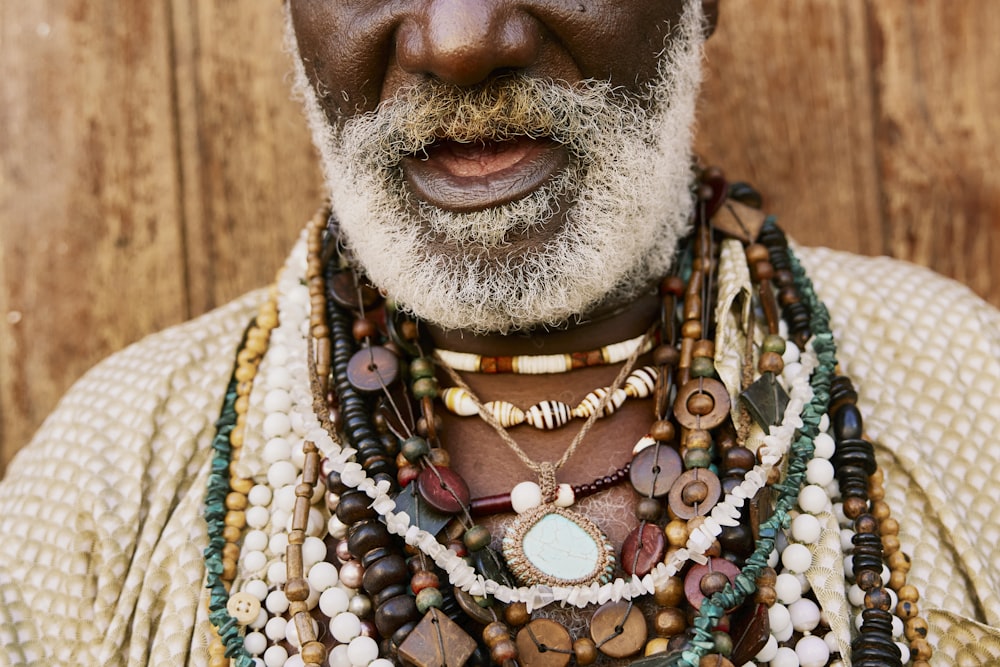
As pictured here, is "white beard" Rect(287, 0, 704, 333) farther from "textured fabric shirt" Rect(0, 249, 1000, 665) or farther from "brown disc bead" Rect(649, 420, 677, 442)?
"textured fabric shirt" Rect(0, 249, 1000, 665)

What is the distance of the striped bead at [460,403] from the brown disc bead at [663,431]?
274 millimetres

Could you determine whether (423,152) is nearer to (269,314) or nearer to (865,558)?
(269,314)

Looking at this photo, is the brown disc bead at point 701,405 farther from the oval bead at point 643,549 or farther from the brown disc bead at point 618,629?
the brown disc bead at point 618,629

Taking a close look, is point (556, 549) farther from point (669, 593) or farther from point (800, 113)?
point (800, 113)

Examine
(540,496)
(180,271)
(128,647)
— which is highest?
(180,271)

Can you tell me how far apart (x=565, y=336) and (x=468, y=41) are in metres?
0.51

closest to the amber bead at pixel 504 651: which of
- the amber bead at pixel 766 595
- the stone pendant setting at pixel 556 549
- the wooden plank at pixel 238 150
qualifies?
the stone pendant setting at pixel 556 549

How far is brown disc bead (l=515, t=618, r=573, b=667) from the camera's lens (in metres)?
1.32

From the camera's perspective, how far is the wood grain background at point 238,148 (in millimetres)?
2051

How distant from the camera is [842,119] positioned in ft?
7.11

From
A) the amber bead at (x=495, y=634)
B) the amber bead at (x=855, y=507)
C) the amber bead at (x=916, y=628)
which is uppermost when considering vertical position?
the amber bead at (x=855, y=507)

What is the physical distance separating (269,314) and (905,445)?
3.37ft

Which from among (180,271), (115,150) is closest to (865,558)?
(180,271)

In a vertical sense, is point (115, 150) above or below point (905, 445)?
above
